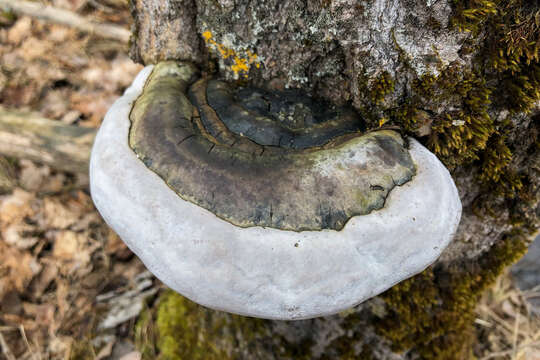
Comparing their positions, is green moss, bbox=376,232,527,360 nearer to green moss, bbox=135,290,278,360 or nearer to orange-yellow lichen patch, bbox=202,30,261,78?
green moss, bbox=135,290,278,360

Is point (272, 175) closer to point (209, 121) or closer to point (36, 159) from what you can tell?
point (209, 121)

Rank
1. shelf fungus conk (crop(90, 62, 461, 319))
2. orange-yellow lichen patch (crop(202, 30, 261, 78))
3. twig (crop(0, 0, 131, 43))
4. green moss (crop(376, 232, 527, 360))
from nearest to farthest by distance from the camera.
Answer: shelf fungus conk (crop(90, 62, 461, 319)), orange-yellow lichen patch (crop(202, 30, 261, 78)), green moss (crop(376, 232, 527, 360)), twig (crop(0, 0, 131, 43))

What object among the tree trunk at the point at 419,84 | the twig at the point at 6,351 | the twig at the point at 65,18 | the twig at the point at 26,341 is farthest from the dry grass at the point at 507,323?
the twig at the point at 65,18

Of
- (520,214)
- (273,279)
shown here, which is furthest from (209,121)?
(520,214)

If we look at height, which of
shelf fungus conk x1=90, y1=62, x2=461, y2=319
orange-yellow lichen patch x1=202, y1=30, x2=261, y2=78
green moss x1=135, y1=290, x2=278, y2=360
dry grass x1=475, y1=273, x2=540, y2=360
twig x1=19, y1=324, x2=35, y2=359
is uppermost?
orange-yellow lichen patch x1=202, y1=30, x2=261, y2=78

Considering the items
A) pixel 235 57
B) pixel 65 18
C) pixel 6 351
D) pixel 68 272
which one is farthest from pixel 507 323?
pixel 65 18

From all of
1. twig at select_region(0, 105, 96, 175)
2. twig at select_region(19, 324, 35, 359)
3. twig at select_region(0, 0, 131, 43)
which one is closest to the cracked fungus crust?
twig at select_region(0, 105, 96, 175)

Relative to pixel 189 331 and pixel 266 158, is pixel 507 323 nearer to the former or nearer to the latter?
pixel 189 331
